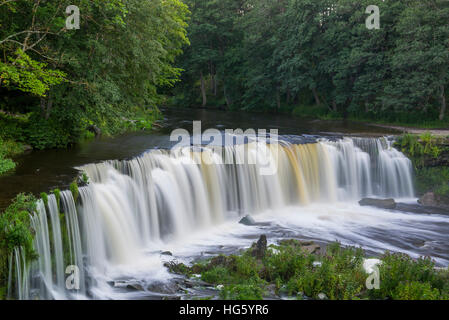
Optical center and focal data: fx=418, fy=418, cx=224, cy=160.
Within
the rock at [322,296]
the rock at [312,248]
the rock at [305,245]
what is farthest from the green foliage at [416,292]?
the rock at [305,245]

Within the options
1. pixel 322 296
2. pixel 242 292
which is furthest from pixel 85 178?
pixel 322 296

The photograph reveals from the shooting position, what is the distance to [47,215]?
8930 mm

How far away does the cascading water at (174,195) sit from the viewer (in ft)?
29.1

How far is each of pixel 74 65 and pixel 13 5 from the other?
8.11 ft

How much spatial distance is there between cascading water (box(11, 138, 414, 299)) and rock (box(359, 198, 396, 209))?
3.46 ft

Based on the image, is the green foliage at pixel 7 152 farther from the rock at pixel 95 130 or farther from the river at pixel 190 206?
the rock at pixel 95 130

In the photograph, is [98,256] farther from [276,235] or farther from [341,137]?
[341,137]

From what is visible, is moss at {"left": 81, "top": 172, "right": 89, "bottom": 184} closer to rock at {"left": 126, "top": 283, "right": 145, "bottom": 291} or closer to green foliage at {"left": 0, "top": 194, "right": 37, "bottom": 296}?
green foliage at {"left": 0, "top": 194, "right": 37, "bottom": 296}

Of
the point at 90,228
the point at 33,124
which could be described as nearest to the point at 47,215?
the point at 90,228

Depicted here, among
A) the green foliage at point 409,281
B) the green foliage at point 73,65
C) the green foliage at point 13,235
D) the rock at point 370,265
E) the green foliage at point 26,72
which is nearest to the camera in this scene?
the green foliage at point 13,235

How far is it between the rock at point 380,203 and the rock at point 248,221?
5.02m

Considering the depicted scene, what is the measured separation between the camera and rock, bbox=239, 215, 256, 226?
13727 mm

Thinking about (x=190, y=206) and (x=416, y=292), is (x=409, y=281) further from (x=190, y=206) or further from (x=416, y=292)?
(x=190, y=206)

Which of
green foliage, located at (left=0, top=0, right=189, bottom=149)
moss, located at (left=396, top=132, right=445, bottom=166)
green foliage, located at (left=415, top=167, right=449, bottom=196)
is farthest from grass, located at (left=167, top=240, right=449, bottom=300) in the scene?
moss, located at (left=396, top=132, right=445, bottom=166)
